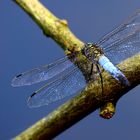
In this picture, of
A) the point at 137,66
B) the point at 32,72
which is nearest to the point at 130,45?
the point at 32,72

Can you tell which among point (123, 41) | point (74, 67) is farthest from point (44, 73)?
point (123, 41)

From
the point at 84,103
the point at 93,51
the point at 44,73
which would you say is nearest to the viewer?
the point at 84,103

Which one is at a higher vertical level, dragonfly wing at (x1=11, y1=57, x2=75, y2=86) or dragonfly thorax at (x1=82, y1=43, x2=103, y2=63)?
dragonfly wing at (x1=11, y1=57, x2=75, y2=86)

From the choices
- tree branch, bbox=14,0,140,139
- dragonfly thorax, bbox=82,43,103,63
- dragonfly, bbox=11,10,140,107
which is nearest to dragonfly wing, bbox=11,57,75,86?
dragonfly, bbox=11,10,140,107

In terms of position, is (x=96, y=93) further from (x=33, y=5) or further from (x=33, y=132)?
(x=33, y=5)

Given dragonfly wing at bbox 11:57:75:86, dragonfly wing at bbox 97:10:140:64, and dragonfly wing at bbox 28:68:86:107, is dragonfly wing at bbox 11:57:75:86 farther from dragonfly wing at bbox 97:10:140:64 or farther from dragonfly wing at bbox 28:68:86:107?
dragonfly wing at bbox 97:10:140:64

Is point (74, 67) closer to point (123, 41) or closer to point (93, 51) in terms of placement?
point (93, 51)
